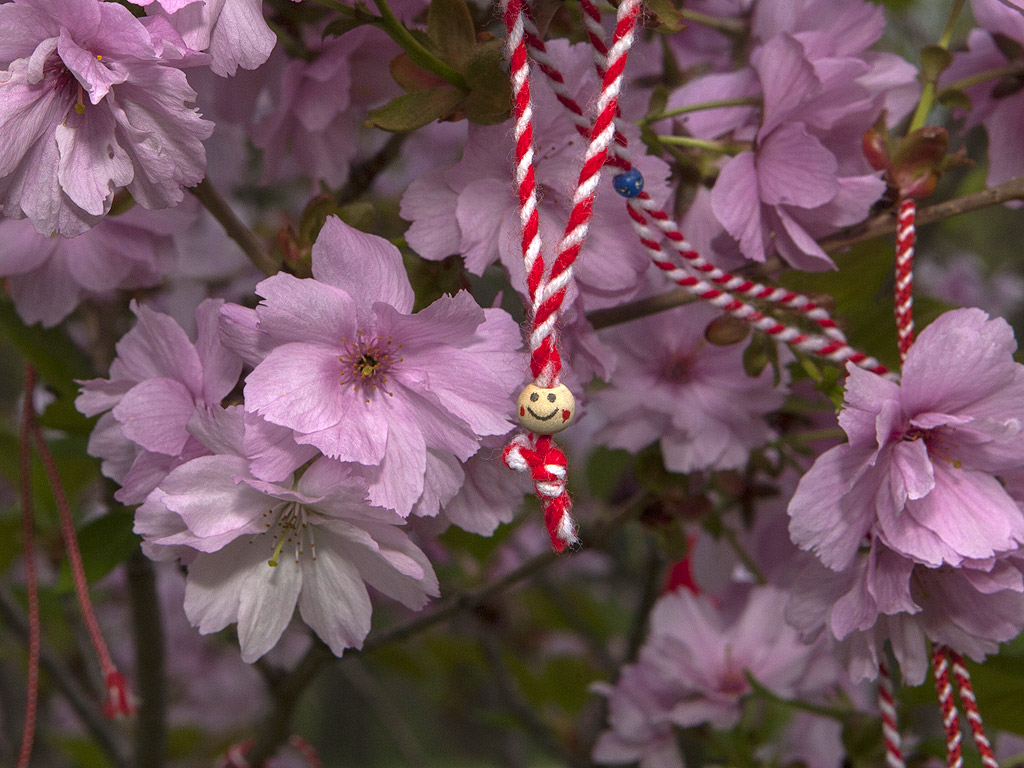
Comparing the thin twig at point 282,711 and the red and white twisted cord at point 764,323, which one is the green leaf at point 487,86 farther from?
the thin twig at point 282,711

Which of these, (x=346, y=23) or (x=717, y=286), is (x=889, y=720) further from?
(x=346, y=23)

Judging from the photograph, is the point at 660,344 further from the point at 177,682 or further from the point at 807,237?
the point at 177,682

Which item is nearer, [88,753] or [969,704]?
[969,704]

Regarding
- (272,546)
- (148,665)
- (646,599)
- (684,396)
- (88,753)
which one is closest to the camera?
(272,546)

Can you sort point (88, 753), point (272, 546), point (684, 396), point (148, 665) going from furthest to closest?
point (88, 753)
point (148, 665)
point (684, 396)
point (272, 546)

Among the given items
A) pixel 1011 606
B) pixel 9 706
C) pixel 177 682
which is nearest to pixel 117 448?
pixel 1011 606

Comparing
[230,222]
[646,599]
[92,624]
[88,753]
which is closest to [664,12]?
[230,222]
